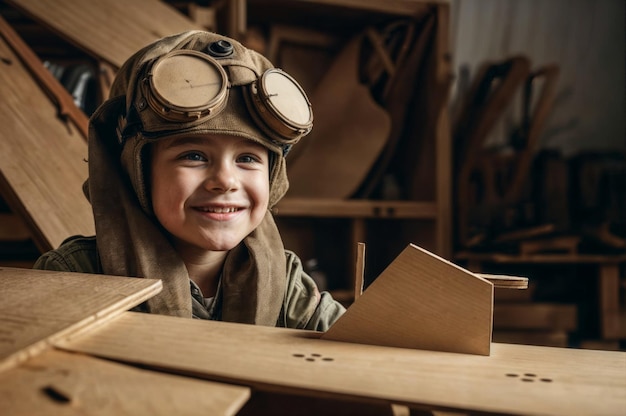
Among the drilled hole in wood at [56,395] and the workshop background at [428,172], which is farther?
the workshop background at [428,172]

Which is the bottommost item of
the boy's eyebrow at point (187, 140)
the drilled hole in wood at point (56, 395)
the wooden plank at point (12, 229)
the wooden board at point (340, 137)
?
the drilled hole in wood at point (56, 395)

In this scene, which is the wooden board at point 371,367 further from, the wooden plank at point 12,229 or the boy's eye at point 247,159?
the wooden plank at point 12,229

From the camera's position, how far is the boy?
40.9 inches

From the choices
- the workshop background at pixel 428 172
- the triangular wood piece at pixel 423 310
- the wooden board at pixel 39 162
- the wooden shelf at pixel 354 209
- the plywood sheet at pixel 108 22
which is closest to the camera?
the triangular wood piece at pixel 423 310

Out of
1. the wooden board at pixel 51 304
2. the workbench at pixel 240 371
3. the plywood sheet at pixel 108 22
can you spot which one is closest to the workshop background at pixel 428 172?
the plywood sheet at pixel 108 22

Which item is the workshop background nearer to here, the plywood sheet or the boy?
the plywood sheet

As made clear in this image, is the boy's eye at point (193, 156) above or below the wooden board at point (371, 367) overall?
above

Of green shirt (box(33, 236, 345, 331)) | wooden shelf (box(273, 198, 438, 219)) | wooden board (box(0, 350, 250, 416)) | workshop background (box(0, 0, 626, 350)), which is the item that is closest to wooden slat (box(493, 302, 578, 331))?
workshop background (box(0, 0, 626, 350))

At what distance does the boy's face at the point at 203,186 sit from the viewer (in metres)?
1.08

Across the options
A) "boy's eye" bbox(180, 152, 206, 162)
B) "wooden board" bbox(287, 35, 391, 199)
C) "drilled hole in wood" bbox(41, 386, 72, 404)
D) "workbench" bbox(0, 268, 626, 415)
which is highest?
"wooden board" bbox(287, 35, 391, 199)

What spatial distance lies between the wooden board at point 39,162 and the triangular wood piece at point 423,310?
981mm

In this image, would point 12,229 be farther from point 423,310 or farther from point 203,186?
point 423,310

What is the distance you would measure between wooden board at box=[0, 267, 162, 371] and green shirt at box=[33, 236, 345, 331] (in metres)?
0.18

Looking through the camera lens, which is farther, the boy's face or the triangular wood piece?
the boy's face
